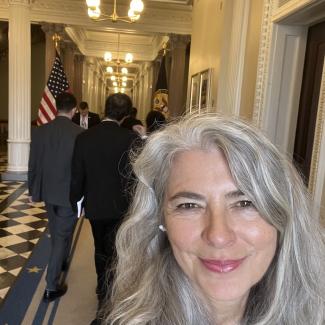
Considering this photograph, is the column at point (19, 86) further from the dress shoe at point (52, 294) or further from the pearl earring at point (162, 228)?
the pearl earring at point (162, 228)

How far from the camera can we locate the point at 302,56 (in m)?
2.94

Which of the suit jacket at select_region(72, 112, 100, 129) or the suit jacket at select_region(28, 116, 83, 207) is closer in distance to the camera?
the suit jacket at select_region(28, 116, 83, 207)

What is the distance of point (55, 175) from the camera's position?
3.36 meters

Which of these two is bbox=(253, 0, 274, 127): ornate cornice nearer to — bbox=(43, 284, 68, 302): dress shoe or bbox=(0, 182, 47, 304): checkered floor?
bbox=(43, 284, 68, 302): dress shoe

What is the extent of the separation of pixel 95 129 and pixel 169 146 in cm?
203

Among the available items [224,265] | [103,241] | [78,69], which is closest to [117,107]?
[103,241]

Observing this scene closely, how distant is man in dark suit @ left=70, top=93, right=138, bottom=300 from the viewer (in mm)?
3020

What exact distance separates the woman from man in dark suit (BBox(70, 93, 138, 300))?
1.77m

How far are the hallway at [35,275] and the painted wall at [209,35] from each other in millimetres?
2346

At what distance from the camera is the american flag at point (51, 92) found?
7.12 m

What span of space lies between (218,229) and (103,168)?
7.02 ft

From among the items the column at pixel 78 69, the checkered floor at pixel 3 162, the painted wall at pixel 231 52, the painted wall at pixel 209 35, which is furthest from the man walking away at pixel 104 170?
Result: the column at pixel 78 69

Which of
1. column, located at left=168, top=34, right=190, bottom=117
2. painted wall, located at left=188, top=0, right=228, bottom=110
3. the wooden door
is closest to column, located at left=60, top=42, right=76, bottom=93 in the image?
column, located at left=168, top=34, right=190, bottom=117

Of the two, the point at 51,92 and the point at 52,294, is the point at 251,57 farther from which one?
the point at 51,92
